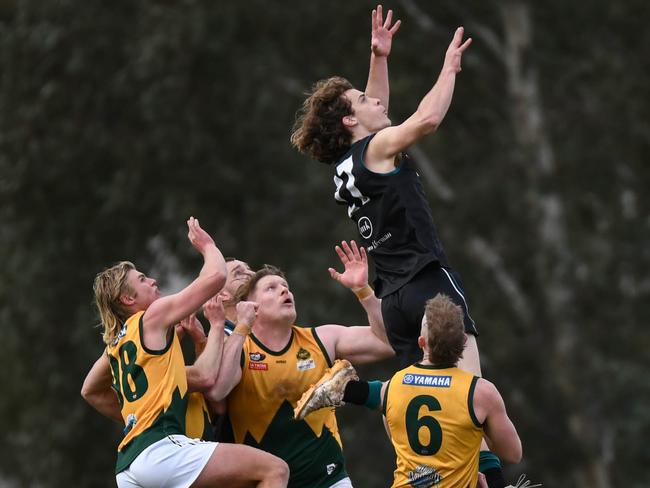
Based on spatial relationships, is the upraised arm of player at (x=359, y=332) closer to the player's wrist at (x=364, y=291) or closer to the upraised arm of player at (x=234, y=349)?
the player's wrist at (x=364, y=291)

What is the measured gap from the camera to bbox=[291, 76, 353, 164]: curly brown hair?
8711mm

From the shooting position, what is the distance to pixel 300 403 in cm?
778

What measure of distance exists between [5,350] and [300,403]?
16409 mm

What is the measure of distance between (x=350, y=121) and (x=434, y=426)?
219 cm

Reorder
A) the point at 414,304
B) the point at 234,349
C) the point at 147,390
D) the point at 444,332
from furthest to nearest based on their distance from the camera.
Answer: the point at 234,349, the point at 414,304, the point at 147,390, the point at 444,332

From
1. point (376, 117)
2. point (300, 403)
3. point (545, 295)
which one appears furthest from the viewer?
point (545, 295)

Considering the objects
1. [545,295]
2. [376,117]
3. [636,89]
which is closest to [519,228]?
[545,295]

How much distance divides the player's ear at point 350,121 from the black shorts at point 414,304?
1074mm

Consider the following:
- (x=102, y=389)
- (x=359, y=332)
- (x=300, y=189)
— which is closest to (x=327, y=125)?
(x=359, y=332)

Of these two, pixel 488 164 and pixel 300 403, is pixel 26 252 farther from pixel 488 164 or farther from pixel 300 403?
pixel 300 403

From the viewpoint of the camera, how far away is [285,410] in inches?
337

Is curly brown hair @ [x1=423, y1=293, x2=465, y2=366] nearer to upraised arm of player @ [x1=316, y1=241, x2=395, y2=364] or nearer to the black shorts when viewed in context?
the black shorts

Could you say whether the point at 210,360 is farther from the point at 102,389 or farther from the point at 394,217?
the point at 394,217

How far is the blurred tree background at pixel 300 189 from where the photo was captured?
21.7 metres
